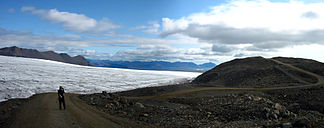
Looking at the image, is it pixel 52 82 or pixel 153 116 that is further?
pixel 52 82

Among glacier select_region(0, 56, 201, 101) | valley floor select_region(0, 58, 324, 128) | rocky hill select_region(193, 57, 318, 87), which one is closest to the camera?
valley floor select_region(0, 58, 324, 128)

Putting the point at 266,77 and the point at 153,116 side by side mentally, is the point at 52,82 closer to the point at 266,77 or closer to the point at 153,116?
the point at 153,116

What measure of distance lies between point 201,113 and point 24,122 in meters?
12.3

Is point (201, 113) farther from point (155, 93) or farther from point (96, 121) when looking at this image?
point (155, 93)

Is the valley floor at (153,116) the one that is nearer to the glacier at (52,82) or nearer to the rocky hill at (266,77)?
the glacier at (52,82)

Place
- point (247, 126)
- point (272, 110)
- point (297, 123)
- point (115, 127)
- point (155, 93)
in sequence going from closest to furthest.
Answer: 1. point (297, 123)
2. point (115, 127)
3. point (247, 126)
4. point (272, 110)
5. point (155, 93)

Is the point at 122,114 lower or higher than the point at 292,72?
lower

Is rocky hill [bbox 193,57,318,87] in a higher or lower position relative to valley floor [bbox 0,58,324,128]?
higher

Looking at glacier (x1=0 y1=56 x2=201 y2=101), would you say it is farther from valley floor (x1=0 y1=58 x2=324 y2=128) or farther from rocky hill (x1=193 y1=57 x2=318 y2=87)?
valley floor (x1=0 y1=58 x2=324 y2=128)

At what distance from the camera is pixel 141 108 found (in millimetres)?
16672

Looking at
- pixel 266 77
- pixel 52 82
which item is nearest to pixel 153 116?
pixel 52 82

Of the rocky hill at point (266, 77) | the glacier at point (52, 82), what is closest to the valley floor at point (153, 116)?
the glacier at point (52, 82)

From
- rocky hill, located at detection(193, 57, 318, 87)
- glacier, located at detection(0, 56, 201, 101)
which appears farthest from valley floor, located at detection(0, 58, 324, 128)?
rocky hill, located at detection(193, 57, 318, 87)

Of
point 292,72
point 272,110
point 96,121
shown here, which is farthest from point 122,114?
point 292,72
